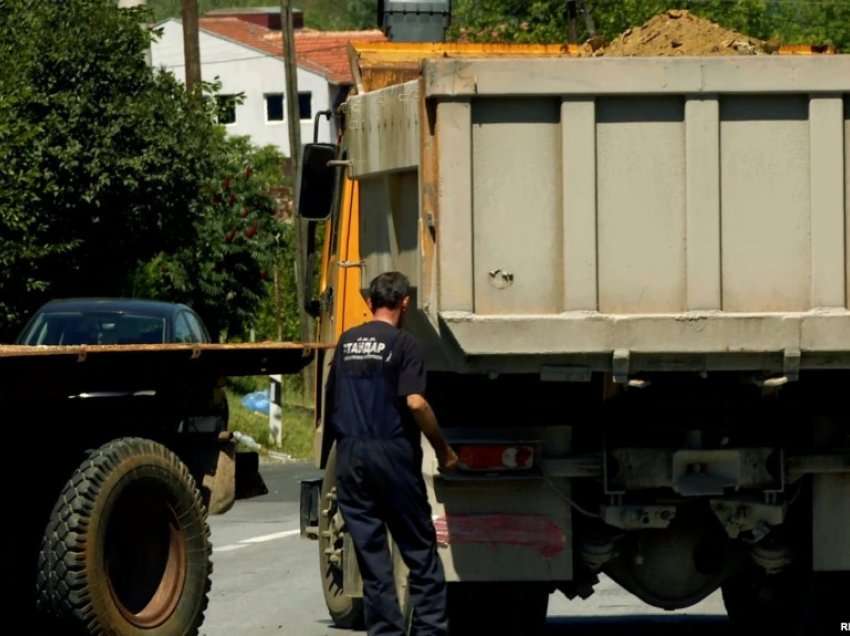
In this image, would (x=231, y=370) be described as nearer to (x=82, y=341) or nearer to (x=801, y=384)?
(x=801, y=384)

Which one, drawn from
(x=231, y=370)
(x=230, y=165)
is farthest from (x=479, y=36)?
(x=231, y=370)

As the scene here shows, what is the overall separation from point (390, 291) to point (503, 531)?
1098 millimetres

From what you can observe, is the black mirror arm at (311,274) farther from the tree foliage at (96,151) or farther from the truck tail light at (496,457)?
the tree foliage at (96,151)

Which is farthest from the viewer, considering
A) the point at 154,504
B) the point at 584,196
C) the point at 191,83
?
the point at 191,83

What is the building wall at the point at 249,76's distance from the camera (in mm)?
92000

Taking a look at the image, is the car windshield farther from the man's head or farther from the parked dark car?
the man's head

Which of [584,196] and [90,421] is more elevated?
[584,196]

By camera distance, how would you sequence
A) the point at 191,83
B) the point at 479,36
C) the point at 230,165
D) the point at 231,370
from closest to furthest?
the point at 231,370
the point at 191,83
the point at 230,165
the point at 479,36

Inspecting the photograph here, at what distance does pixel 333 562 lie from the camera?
1186 cm

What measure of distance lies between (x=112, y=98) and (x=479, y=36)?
3719 centimetres

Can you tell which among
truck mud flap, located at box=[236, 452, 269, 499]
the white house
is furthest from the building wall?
truck mud flap, located at box=[236, 452, 269, 499]

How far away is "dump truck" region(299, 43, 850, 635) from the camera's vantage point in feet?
28.6

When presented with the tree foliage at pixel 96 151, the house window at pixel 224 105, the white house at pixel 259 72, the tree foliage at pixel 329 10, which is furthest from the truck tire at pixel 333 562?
the tree foliage at pixel 329 10

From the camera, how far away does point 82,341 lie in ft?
61.5
